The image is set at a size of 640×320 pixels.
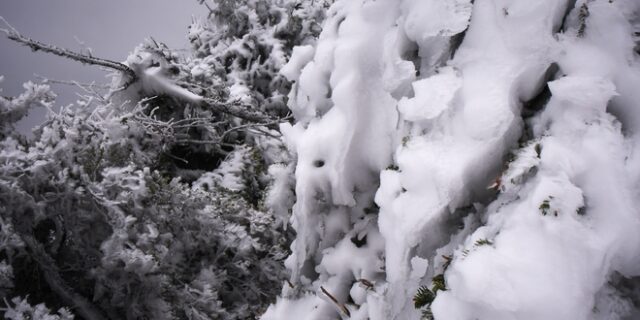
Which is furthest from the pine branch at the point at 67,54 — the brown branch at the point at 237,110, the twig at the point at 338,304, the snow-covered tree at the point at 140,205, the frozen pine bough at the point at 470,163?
the twig at the point at 338,304

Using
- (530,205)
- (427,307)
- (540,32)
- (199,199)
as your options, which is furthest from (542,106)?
(199,199)

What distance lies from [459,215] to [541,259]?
52 centimetres

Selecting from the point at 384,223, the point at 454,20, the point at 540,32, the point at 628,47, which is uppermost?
the point at 454,20

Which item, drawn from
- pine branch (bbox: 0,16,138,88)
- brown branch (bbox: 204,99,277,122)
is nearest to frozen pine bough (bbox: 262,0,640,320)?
brown branch (bbox: 204,99,277,122)

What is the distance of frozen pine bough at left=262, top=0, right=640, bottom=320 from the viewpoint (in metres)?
1.21

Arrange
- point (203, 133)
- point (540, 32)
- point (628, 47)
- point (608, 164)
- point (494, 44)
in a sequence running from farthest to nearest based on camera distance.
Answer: point (203, 133) < point (494, 44) < point (540, 32) < point (628, 47) < point (608, 164)

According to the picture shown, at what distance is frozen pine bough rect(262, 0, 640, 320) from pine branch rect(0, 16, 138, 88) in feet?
11.8

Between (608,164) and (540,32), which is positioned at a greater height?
(540,32)

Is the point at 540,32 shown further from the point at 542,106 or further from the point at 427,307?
the point at 427,307

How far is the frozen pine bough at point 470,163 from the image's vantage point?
1.21 meters

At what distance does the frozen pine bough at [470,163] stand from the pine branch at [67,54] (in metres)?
3.60

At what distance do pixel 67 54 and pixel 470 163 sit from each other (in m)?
5.10

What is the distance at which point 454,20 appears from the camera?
187 centimetres

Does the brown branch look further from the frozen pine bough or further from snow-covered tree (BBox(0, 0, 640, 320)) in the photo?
the frozen pine bough
